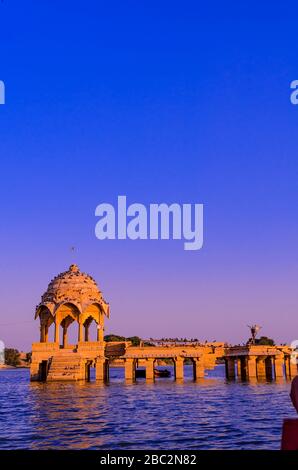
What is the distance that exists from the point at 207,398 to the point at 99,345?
Answer: 1079 inches

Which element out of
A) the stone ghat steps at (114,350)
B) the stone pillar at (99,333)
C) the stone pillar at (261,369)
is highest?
the stone pillar at (99,333)

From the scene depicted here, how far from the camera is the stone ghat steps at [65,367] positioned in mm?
61634

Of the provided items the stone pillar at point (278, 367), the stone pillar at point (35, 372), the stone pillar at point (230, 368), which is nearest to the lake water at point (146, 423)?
the stone pillar at point (278, 367)

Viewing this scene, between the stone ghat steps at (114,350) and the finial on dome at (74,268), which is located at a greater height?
the finial on dome at (74,268)

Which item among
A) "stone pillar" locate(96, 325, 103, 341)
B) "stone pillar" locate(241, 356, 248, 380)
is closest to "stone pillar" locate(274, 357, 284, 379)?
"stone pillar" locate(241, 356, 248, 380)

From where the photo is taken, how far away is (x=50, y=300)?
230 feet

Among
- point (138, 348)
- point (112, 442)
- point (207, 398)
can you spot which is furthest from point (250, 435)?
point (138, 348)

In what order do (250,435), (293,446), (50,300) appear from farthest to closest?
(50,300) → (250,435) → (293,446)

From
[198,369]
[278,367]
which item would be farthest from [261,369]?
[198,369]

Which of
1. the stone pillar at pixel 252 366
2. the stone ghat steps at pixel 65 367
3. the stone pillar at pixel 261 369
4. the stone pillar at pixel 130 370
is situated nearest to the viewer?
the stone ghat steps at pixel 65 367

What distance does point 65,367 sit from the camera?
2461 inches

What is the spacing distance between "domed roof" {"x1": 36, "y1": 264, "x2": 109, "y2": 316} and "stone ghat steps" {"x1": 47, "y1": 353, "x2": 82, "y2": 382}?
255 inches

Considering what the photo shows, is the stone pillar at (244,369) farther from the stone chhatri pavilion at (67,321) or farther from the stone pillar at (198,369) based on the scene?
the stone chhatri pavilion at (67,321)
